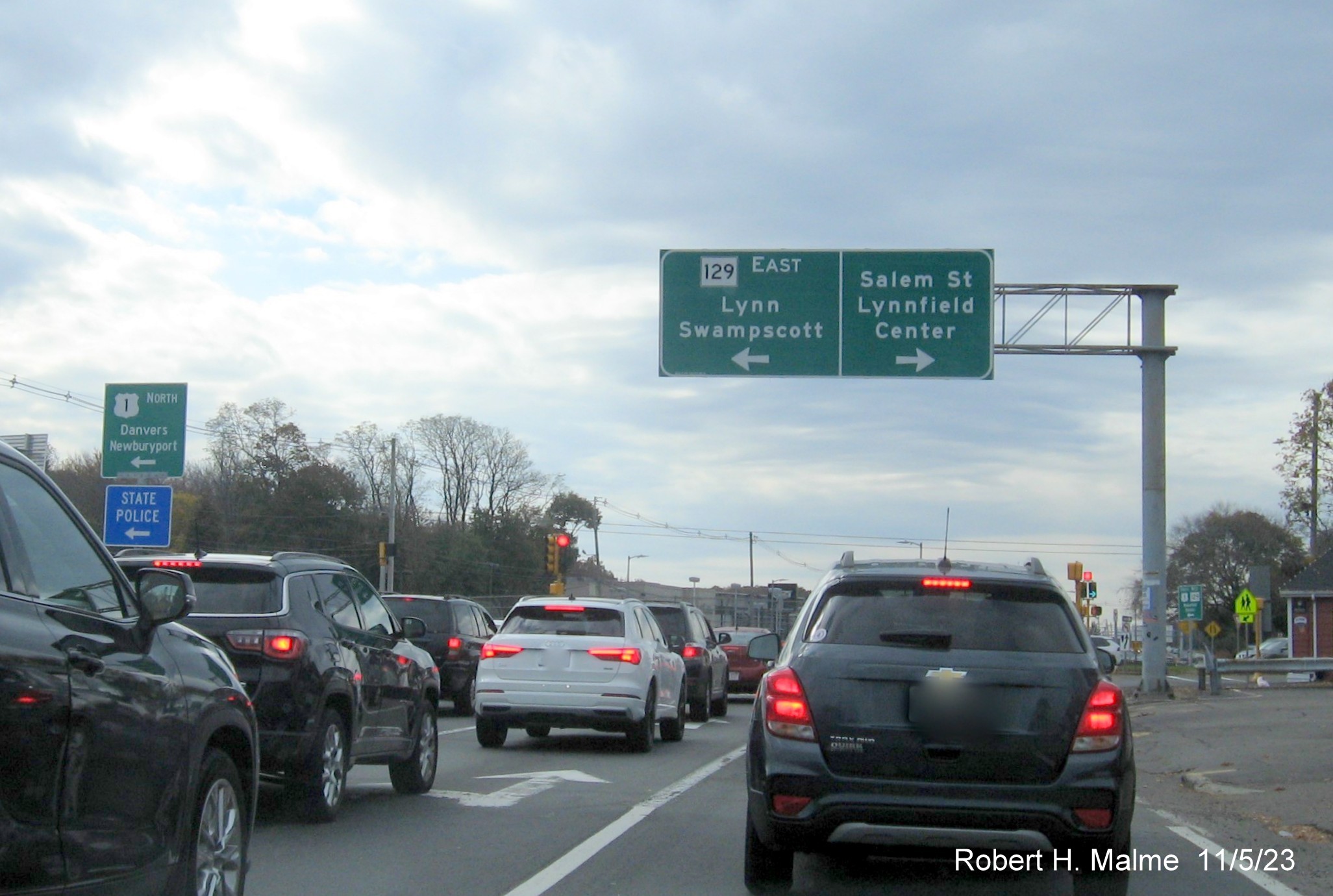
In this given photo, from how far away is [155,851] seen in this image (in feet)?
16.5

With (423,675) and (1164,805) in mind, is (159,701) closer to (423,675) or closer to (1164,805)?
(423,675)

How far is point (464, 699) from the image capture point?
70.8 ft

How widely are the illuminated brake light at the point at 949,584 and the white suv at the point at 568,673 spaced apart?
8.48m

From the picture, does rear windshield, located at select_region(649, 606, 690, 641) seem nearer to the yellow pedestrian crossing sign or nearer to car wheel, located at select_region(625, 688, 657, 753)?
car wheel, located at select_region(625, 688, 657, 753)

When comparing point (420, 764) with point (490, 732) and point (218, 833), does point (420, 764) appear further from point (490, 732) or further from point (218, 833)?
point (218, 833)

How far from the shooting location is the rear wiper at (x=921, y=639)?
6754 millimetres

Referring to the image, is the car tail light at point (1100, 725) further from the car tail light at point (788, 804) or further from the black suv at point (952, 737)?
the car tail light at point (788, 804)

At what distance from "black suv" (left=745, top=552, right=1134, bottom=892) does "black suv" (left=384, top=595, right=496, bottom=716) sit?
14.7 m

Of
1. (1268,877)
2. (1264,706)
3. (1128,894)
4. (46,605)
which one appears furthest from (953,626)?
(1264,706)

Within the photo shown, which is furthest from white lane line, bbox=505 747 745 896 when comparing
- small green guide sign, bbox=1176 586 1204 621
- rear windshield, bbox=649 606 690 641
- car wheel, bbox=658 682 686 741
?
small green guide sign, bbox=1176 586 1204 621

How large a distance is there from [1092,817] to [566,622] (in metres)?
9.70

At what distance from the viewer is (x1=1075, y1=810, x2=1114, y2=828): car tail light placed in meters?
6.44

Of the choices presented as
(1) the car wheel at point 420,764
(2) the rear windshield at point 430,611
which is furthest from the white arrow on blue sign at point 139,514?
(1) the car wheel at point 420,764

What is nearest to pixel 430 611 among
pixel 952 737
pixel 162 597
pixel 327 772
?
pixel 327 772
